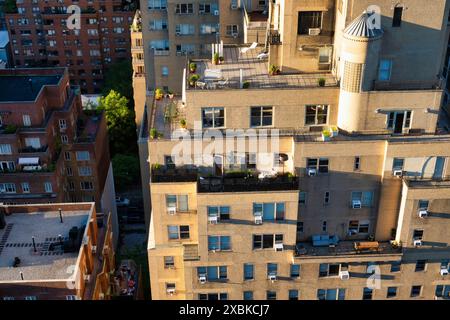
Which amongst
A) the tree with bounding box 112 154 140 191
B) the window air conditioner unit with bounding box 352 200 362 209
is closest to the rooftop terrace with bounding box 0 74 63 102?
the tree with bounding box 112 154 140 191

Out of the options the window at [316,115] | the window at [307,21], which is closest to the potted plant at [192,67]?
the window at [307,21]

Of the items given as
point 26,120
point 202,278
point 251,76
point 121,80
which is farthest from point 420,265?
point 121,80

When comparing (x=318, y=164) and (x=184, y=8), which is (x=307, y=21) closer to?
(x=318, y=164)

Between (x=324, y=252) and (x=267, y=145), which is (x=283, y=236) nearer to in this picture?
(x=324, y=252)

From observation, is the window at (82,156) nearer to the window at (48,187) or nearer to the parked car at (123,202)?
the window at (48,187)

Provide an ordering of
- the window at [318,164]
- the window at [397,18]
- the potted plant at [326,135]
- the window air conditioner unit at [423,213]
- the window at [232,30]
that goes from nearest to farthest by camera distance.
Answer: the window at [397,18], the potted plant at [326,135], the window at [318,164], the window air conditioner unit at [423,213], the window at [232,30]

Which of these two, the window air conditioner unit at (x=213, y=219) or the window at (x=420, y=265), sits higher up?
the window air conditioner unit at (x=213, y=219)

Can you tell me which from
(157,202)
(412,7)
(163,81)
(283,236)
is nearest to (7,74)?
(163,81)
